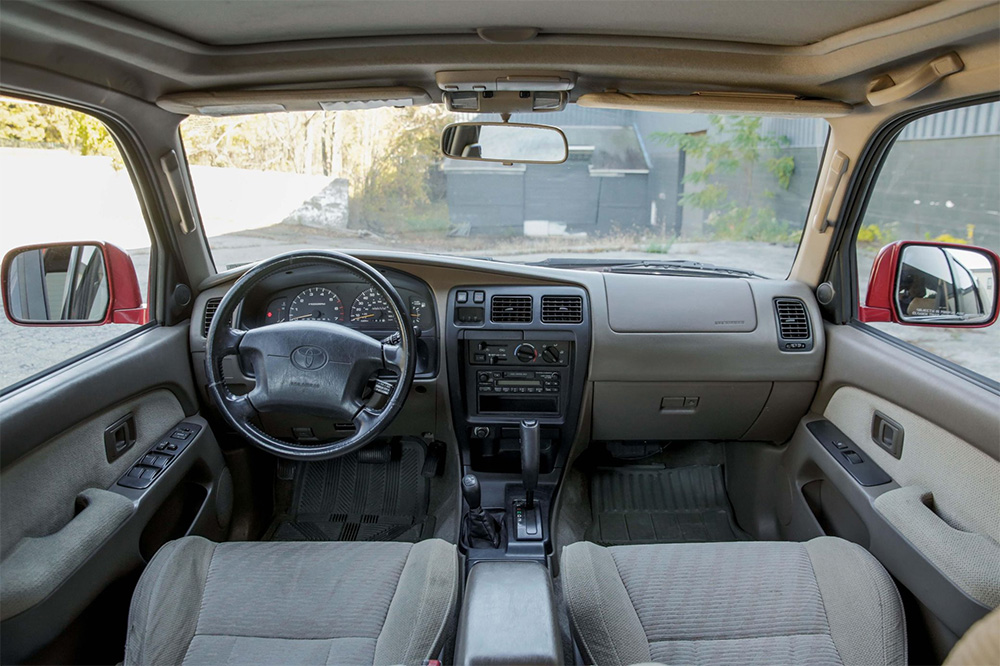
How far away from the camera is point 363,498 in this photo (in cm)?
327

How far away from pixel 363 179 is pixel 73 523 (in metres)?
1.90

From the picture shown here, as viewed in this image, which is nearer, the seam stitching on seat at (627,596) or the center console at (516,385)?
the seam stitching on seat at (627,596)

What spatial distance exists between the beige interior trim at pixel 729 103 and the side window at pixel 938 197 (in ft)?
1.10

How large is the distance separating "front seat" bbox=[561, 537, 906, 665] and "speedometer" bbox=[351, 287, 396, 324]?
1.27 m

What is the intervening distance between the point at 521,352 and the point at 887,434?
143 centimetres

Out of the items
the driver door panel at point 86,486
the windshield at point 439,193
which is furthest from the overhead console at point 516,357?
the driver door panel at point 86,486

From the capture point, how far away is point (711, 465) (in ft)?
11.1

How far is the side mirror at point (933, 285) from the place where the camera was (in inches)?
87.5

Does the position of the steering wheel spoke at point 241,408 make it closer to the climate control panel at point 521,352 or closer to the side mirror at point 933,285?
the climate control panel at point 521,352

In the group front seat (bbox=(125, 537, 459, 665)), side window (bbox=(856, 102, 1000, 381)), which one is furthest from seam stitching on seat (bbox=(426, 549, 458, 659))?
side window (bbox=(856, 102, 1000, 381))

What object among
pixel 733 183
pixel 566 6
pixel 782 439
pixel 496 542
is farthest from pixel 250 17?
pixel 733 183

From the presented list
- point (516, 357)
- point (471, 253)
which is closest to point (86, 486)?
point (516, 357)

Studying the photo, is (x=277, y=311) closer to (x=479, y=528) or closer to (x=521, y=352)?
(x=521, y=352)

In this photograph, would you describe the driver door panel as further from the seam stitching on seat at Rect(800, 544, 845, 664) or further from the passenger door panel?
the passenger door panel
